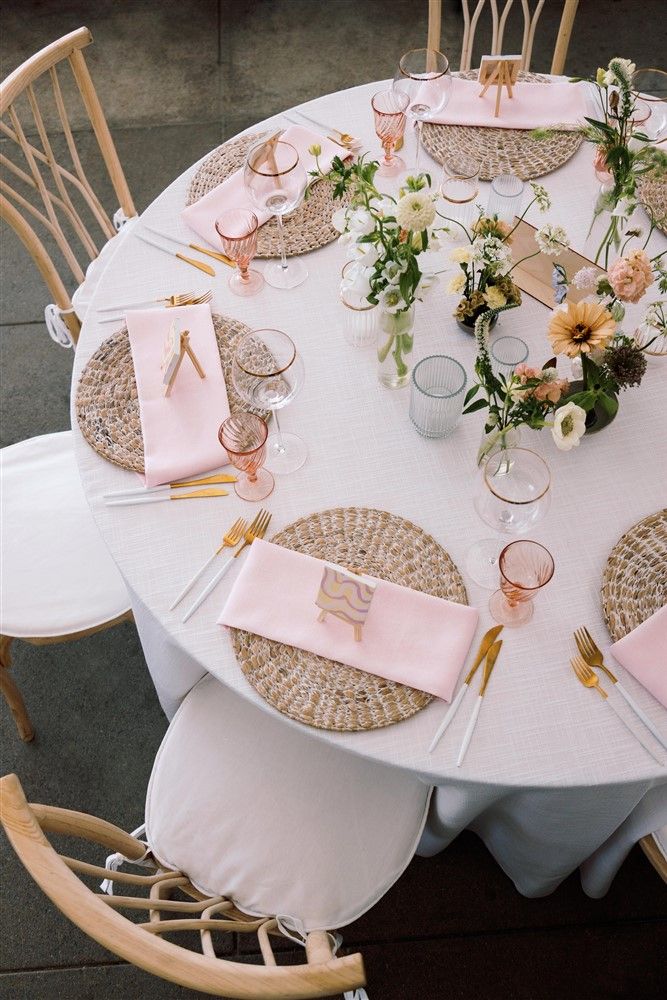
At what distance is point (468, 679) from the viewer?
1.27 meters

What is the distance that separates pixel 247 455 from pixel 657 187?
1053 mm

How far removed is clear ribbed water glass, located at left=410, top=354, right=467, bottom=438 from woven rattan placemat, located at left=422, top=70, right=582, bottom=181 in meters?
0.54

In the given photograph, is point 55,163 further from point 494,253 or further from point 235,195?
point 494,253

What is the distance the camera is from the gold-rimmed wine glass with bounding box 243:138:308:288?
166 cm

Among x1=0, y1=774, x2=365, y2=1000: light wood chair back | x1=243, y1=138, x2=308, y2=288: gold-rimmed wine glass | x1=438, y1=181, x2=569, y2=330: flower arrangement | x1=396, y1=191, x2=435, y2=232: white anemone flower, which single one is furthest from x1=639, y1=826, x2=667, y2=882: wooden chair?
x1=243, y1=138, x2=308, y2=288: gold-rimmed wine glass

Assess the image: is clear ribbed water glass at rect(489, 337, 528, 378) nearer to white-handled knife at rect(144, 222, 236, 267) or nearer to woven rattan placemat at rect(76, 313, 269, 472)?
woven rattan placemat at rect(76, 313, 269, 472)

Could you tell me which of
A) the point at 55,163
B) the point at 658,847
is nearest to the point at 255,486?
the point at 658,847

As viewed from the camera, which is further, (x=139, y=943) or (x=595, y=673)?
(x=595, y=673)

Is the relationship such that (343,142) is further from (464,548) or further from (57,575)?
(57,575)

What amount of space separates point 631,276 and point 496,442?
0.32 m

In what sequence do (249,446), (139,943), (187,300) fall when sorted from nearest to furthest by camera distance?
(139,943)
(249,446)
(187,300)

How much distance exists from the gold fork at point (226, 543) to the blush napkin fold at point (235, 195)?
64cm

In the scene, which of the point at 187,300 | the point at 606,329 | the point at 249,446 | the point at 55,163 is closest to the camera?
the point at 606,329

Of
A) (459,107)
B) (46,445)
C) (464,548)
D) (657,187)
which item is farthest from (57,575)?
(657,187)
